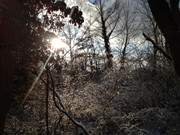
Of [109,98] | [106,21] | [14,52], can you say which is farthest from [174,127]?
[106,21]

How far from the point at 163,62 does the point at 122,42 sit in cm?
2719

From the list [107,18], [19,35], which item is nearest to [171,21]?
[19,35]

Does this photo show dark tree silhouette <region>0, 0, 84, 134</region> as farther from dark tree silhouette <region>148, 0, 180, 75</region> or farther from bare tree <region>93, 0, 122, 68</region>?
bare tree <region>93, 0, 122, 68</region>

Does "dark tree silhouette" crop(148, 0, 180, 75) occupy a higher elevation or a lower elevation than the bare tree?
lower

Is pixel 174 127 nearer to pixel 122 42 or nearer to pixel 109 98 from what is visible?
pixel 109 98

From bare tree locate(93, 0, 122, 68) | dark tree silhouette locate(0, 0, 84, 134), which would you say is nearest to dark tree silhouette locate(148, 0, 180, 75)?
dark tree silhouette locate(0, 0, 84, 134)

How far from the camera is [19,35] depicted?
34.2ft

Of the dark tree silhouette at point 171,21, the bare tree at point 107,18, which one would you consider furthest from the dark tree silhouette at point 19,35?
the bare tree at point 107,18

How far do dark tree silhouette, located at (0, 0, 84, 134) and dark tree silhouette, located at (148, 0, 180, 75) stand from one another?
4.38m

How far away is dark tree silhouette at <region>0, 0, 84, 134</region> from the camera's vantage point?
9.98 m

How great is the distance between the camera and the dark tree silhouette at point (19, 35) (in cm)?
998

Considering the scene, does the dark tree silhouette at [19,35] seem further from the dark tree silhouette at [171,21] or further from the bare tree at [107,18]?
the bare tree at [107,18]

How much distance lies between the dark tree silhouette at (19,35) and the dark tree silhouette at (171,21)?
438 cm

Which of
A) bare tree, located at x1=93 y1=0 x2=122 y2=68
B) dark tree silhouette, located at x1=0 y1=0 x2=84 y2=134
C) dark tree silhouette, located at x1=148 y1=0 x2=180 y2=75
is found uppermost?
bare tree, located at x1=93 y1=0 x2=122 y2=68
